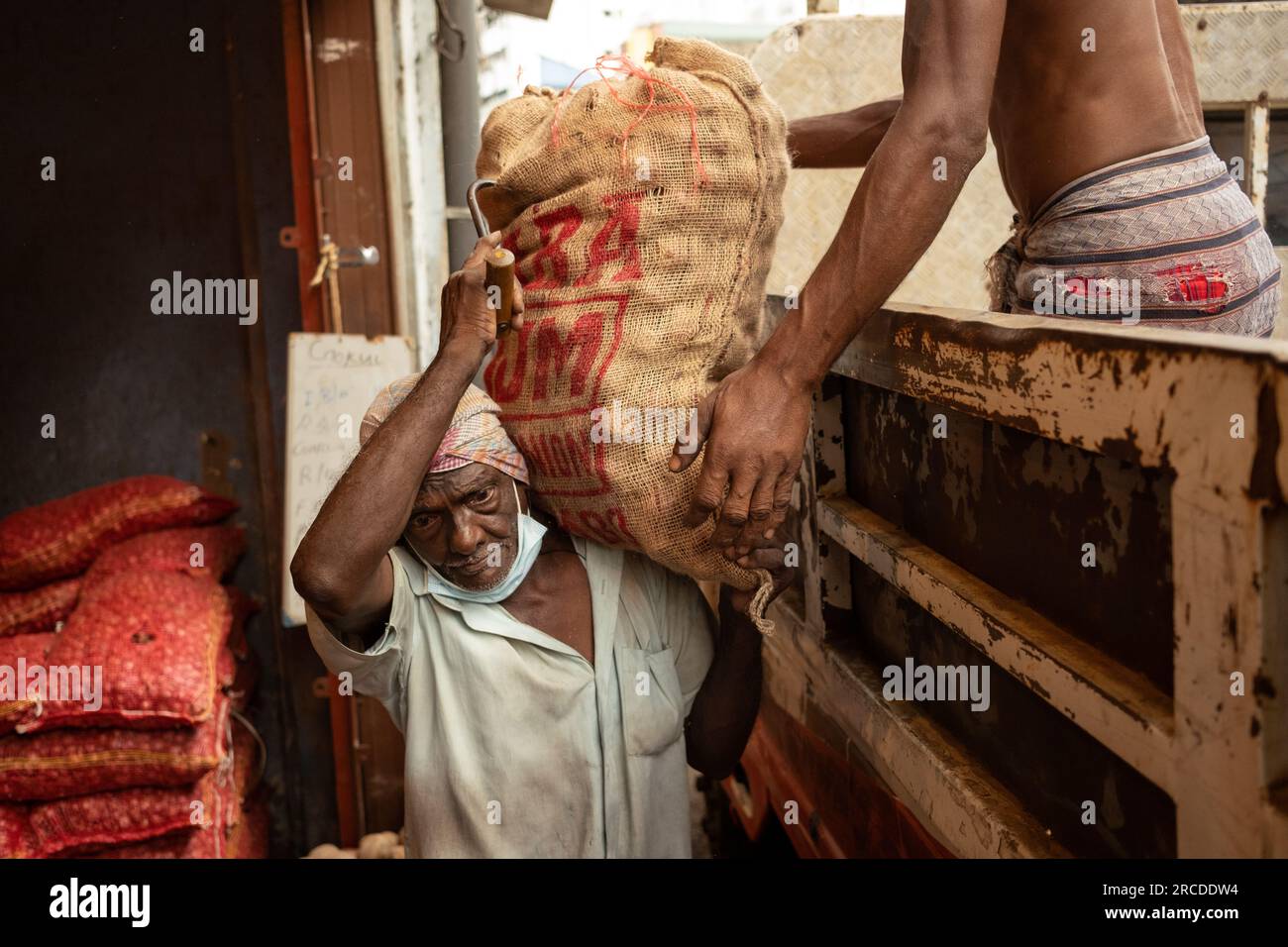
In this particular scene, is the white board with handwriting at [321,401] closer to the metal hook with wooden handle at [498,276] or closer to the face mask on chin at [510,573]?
the face mask on chin at [510,573]

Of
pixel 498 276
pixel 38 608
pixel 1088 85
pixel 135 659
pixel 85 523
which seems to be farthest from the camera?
pixel 85 523

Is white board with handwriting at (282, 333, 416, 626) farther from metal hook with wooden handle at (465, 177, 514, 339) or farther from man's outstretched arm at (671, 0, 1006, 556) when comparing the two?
man's outstretched arm at (671, 0, 1006, 556)

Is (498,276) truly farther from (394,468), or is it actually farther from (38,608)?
(38,608)

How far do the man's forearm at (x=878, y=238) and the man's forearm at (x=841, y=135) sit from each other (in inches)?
36.3

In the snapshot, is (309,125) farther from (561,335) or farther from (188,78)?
(561,335)

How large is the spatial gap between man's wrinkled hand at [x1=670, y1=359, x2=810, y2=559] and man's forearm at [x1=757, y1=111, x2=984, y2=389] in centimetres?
3

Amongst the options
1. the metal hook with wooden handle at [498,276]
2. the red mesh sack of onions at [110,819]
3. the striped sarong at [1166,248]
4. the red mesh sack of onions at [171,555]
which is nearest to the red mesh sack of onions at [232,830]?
the red mesh sack of onions at [110,819]

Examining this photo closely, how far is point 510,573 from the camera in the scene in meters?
1.67

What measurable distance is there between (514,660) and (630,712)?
0.20 metres

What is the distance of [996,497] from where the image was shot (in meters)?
1.29

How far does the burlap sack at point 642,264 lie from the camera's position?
4.90 feet

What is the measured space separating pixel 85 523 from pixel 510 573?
6.72 ft

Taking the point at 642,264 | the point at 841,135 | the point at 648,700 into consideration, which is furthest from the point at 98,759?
the point at 841,135

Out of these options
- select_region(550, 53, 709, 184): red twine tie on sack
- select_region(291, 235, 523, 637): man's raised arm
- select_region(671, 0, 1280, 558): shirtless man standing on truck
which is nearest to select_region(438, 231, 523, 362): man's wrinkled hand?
select_region(291, 235, 523, 637): man's raised arm
